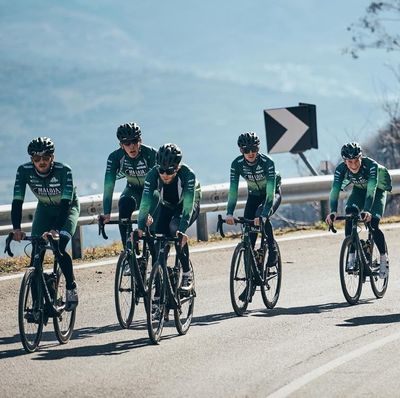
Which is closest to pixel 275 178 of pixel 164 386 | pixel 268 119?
pixel 164 386

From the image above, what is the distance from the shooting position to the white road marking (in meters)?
10.7

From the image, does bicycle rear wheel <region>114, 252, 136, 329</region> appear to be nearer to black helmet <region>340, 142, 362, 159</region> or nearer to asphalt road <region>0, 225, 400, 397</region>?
asphalt road <region>0, 225, 400, 397</region>

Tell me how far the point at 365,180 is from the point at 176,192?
2.73m

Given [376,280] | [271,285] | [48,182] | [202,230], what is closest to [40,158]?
[48,182]

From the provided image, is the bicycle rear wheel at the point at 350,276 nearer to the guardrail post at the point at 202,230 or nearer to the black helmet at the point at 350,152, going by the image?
the black helmet at the point at 350,152

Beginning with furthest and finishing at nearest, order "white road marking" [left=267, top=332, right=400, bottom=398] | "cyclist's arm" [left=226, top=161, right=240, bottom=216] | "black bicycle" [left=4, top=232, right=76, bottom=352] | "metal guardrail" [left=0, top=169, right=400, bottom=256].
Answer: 1. "metal guardrail" [left=0, top=169, right=400, bottom=256]
2. "cyclist's arm" [left=226, top=161, right=240, bottom=216]
3. "black bicycle" [left=4, top=232, right=76, bottom=352]
4. "white road marking" [left=267, top=332, right=400, bottom=398]

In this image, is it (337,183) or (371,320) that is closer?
(371,320)

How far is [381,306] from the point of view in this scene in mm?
15211

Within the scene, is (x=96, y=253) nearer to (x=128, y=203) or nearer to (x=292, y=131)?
(x=292, y=131)

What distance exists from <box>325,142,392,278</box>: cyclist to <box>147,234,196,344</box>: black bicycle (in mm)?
2233

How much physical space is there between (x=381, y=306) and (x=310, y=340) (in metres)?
2.40

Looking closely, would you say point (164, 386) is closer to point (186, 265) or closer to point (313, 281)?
point (186, 265)

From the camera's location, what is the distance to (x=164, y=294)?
1329 cm

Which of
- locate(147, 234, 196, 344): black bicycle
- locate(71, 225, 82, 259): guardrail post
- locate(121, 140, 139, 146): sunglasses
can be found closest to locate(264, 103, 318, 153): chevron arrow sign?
locate(71, 225, 82, 259): guardrail post
